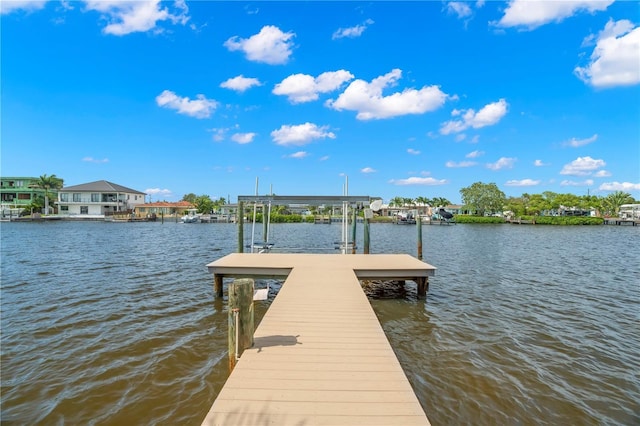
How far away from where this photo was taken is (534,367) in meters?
A: 6.85

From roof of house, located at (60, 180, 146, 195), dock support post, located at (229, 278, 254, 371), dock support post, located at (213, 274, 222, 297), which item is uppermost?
roof of house, located at (60, 180, 146, 195)

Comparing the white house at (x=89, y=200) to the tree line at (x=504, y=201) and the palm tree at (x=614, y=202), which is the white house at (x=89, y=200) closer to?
the tree line at (x=504, y=201)

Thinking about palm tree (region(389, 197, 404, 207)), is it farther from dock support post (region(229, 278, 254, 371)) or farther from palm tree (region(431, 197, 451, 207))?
dock support post (region(229, 278, 254, 371))

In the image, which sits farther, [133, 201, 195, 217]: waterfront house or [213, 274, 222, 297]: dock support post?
[133, 201, 195, 217]: waterfront house

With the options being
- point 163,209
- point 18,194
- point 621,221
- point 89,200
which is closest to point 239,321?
point 89,200

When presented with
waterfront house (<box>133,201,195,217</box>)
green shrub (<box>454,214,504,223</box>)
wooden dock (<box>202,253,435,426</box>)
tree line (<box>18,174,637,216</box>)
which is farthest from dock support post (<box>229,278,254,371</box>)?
waterfront house (<box>133,201,195,217</box>)

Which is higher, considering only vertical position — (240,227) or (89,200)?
(89,200)

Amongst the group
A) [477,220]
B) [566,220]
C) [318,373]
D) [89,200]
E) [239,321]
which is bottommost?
[318,373]

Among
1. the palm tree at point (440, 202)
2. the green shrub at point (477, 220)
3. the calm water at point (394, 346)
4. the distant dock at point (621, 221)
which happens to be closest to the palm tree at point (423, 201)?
the palm tree at point (440, 202)

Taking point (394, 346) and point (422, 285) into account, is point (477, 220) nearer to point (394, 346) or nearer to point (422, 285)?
point (422, 285)

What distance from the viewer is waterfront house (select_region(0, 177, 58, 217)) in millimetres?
68750

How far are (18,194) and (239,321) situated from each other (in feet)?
317

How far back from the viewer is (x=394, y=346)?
7742 millimetres

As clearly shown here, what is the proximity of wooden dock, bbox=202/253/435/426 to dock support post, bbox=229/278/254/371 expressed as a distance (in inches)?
6.3
